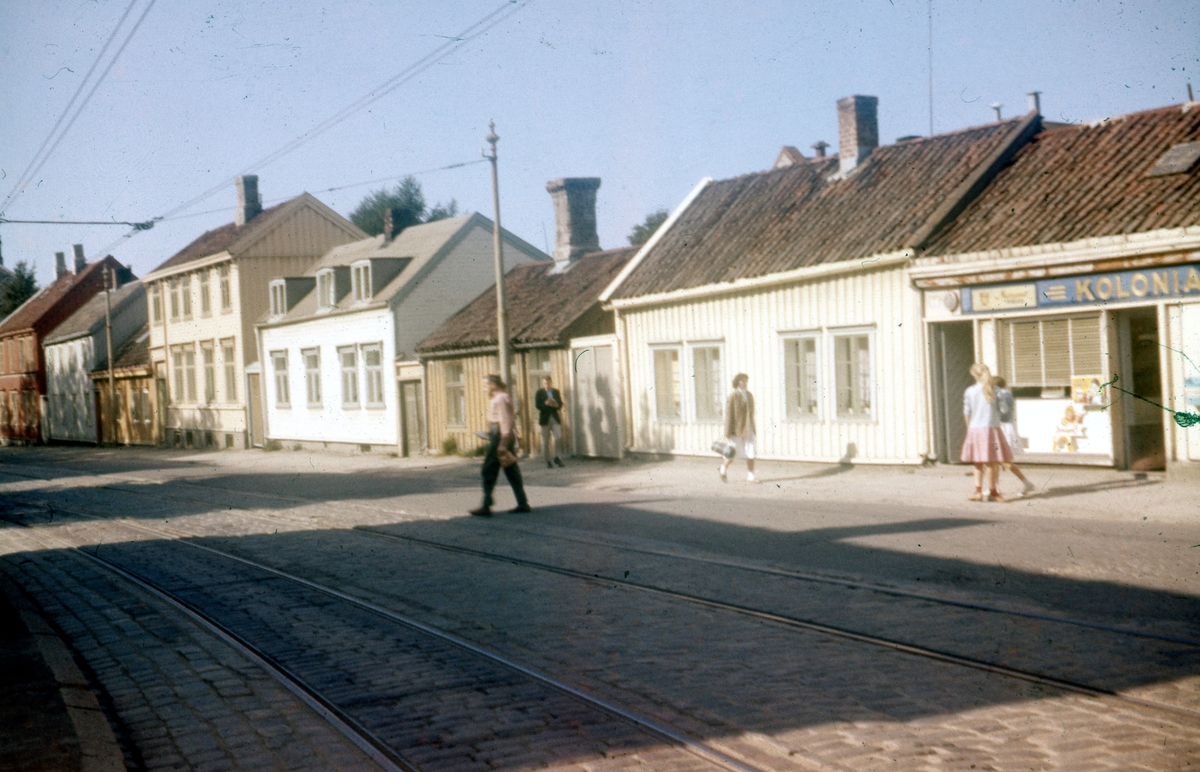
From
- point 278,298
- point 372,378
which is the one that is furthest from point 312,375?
point 372,378

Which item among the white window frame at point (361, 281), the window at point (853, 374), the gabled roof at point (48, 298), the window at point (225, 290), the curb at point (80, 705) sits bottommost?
the curb at point (80, 705)

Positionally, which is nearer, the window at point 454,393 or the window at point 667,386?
the window at point 667,386

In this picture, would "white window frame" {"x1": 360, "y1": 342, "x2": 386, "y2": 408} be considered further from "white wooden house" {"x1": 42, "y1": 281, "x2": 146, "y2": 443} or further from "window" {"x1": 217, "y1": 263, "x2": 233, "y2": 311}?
"white wooden house" {"x1": 42, "y1": 281, "x2": 146, "y2": 443}

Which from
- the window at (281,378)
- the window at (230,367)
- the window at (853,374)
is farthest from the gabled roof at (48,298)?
the window at (853,374)

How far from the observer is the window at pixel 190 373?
49812 mm

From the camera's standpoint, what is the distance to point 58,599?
1073cm

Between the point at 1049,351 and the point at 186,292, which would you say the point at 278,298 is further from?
the point at 1049,351

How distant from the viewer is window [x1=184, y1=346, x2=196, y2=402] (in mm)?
49812

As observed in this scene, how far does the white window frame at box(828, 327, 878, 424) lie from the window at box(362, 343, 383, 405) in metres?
18.2

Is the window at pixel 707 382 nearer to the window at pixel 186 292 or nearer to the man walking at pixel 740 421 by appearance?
the man walking at pixel 740 421

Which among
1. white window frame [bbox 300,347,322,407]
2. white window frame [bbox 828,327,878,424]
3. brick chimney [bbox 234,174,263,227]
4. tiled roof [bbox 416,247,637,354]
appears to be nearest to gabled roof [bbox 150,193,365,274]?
brick chimney [bbox 234,174,263,227]

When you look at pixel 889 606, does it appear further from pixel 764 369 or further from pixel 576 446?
pixel 576 446

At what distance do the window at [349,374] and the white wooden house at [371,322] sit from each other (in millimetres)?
32

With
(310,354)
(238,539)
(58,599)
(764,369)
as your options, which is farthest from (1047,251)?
(310,354)
